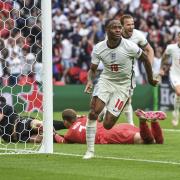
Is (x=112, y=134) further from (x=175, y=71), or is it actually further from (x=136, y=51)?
(x=175, y=71)

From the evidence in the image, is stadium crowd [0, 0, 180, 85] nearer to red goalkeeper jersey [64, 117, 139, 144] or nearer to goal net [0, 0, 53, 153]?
goal net [0, 0, 53, 153]

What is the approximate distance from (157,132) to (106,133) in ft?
3.01

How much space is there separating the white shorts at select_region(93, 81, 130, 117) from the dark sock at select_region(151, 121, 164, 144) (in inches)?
57.2

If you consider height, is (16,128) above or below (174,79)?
below

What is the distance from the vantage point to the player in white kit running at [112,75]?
11539 millimetres

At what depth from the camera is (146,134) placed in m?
13.7

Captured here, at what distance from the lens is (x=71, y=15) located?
30703 millimetres

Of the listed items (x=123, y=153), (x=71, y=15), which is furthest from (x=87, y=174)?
(x=71, y=15)

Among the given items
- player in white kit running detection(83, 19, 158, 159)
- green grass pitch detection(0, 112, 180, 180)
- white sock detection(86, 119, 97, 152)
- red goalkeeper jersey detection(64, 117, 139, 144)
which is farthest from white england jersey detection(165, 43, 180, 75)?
white sock detection(86, 119, 97, 152)

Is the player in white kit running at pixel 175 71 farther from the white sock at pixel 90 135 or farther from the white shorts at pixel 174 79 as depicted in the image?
the white sock at pixel 90 135

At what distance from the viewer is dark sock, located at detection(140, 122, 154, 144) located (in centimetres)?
1343

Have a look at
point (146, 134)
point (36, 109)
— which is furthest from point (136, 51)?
point (36, 109)

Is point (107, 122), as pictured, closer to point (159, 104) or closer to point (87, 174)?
point (87, 174)

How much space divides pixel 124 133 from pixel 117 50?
2.51m
